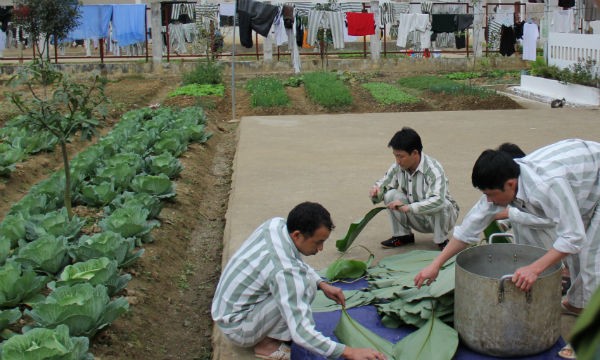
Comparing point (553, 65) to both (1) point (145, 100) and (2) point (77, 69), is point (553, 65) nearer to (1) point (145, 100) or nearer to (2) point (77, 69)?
(1) point (145, 100)

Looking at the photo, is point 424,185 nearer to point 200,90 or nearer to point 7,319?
point 7,319

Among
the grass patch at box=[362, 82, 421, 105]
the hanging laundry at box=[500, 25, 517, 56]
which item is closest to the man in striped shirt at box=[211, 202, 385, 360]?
the grass patch at box=[362, 82, 421, 105]

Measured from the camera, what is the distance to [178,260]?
5957 millimetres

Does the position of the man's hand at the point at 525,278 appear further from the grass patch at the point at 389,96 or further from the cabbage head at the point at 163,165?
the grass patch at the point at 389,96

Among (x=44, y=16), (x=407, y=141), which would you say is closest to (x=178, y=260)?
(x=407, y=141)

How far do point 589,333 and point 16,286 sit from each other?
147 inches

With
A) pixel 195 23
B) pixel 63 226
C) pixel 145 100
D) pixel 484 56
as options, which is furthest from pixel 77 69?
pixel 63 226

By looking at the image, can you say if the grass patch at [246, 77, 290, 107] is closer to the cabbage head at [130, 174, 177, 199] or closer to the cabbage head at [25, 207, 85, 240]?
the cabbage head at [130, 174, 177, 199]

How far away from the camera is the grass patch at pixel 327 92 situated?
47.9 feet

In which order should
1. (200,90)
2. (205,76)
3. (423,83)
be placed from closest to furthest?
(200,90) → (423,83) → (205,76)

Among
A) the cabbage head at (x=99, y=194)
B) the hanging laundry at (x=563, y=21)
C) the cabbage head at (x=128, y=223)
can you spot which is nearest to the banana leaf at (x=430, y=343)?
the cabbage head at (x=128, y=223)

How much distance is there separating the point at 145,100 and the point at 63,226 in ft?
36.0

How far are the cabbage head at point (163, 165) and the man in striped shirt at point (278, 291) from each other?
3.99 metres

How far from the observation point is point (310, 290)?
137 inches
